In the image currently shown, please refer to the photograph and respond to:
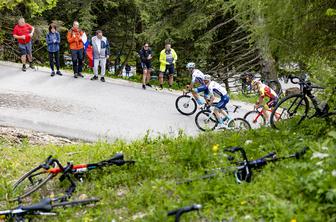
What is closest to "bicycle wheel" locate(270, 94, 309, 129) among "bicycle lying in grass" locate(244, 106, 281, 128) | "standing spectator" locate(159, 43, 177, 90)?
"bicycle lying in grass" locate(244, 106, 281, 128)

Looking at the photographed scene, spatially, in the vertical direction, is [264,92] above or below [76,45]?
below

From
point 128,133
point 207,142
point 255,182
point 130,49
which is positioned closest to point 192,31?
point 130,49

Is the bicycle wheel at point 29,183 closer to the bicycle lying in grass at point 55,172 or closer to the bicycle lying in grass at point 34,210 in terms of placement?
the bicycle lying in grass at point 55,172

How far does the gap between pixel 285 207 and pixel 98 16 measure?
75.2 feet

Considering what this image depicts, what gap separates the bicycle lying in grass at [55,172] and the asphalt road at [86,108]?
3.52m

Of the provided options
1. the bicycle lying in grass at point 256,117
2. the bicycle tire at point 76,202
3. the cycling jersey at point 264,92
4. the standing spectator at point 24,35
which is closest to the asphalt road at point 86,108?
the standing spectator at point 24,35

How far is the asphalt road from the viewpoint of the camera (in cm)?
1232

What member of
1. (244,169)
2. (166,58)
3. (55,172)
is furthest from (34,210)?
(166,58)

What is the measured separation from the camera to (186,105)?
14.5 meters

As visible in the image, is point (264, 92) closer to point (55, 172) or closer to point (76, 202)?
point (55, 172)

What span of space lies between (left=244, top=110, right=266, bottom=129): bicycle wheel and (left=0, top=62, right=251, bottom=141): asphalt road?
1.03 meters

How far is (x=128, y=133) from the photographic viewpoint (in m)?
12.1

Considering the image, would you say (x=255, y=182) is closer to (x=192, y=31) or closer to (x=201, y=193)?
(x=201, y=193)

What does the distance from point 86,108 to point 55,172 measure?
306 inches
